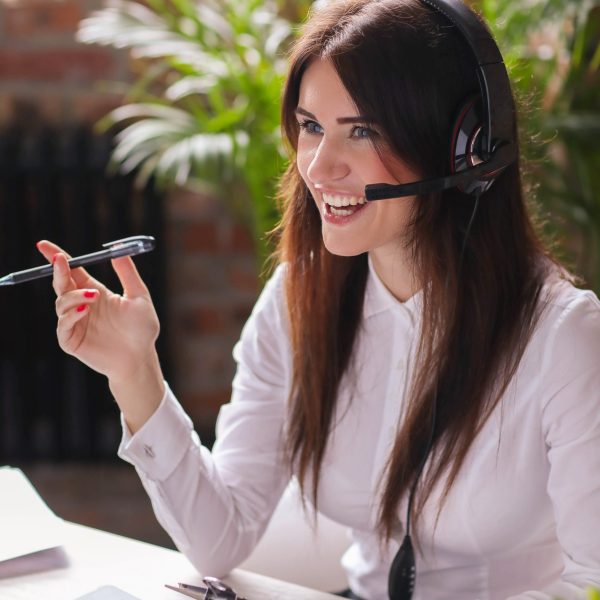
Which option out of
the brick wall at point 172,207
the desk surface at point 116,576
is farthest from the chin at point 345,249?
the brick wall at point 172,207

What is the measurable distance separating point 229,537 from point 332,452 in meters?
0.16

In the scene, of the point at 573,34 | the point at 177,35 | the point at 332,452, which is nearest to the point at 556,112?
the point at 573,34

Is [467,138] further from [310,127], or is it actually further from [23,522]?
[23,522]

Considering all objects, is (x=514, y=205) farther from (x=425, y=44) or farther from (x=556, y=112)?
(x=556, y=112)

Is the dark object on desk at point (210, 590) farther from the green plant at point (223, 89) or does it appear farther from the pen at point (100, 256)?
the green plant at point (223, 89)

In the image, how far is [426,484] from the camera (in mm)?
1097

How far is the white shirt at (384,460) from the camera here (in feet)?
3.32

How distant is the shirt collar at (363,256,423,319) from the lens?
116 centimetres

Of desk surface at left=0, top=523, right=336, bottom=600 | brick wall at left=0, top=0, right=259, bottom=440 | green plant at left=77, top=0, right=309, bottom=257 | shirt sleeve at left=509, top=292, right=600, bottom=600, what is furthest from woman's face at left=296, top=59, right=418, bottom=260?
brick wall at left=0, top=0, right=259, bottom=440

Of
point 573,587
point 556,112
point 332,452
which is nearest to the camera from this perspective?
point 573,587

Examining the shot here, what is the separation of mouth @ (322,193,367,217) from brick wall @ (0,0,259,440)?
58.3 inches

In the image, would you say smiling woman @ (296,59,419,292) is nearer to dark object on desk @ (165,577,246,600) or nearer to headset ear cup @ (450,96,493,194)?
headset ear cup @ (450,96,493,194)

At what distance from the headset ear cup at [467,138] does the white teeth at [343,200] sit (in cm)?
10

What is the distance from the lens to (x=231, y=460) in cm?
124
